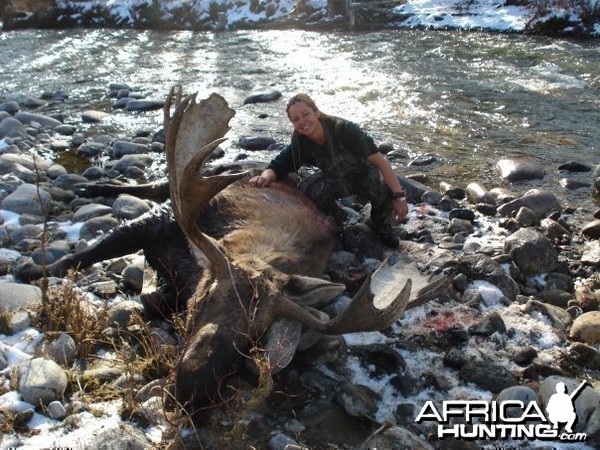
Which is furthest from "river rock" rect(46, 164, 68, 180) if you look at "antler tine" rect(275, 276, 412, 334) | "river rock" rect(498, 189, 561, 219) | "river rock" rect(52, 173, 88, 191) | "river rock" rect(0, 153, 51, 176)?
"river rock" rect(498, 189, 561, 219)

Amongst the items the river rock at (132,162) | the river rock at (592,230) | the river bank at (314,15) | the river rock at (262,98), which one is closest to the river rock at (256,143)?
the river rock at (132,162)

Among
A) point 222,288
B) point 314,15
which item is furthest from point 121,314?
point 314,15

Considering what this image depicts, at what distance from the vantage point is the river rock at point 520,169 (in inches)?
301

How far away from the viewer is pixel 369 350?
4453mm

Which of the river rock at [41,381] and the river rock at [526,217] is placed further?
the river rock at [526,217]

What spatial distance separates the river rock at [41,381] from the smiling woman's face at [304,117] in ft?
8.97

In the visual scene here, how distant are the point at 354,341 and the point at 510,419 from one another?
1.17 m

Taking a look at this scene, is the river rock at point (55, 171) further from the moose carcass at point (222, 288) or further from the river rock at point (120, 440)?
the river rock at point (120, 440)

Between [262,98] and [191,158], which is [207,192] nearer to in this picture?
[191,158]

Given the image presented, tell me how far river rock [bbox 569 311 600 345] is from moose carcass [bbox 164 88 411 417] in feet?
3.95

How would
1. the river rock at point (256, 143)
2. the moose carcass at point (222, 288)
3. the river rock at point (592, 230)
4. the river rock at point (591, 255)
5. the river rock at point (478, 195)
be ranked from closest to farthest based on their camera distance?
the moose carcass at point (222, 288), the river rock at point (591, 255), the river rock at point (592, 230), the river rock at point (478, 195), the river rock at point (256, 143)

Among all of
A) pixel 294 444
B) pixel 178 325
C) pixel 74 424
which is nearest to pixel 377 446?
pixel 294 444

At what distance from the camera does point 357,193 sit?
6.06 m

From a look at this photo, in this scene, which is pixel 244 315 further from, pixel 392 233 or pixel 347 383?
pixel 392 233
